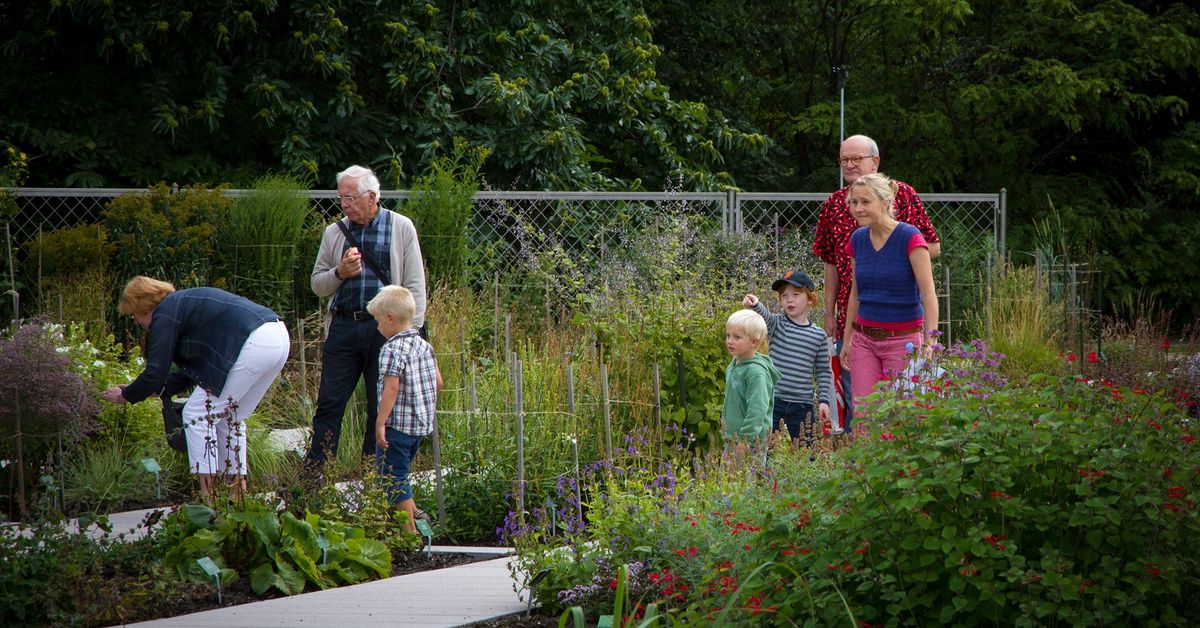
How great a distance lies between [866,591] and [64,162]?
35.3ft

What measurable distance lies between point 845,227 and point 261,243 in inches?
197

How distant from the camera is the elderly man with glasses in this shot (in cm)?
590

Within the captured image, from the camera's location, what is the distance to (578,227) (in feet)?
36.5

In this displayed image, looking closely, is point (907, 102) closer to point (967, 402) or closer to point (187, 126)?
point (187, 126)

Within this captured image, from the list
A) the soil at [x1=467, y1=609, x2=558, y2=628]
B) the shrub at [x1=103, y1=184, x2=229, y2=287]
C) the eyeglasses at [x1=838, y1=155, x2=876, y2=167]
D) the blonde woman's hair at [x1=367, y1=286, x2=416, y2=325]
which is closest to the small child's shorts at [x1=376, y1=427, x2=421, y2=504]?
the blonde woman's hair at [x1=367, y1=286, x2=416, y2=325]

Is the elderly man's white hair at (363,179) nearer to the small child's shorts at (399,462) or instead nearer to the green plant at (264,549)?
the small child's shorts at (399,462)

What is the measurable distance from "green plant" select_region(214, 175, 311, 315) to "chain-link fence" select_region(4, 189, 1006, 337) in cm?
34

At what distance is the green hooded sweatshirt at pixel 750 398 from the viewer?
5461 millimetres

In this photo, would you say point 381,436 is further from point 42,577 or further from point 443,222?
point 443,222

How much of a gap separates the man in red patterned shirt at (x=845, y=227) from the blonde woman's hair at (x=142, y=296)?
121 inches

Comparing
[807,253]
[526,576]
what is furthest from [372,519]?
[807,253]

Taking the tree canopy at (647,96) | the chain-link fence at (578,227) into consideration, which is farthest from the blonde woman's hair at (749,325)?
the tree canopy at (647,96)

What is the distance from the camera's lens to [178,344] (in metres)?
5.55

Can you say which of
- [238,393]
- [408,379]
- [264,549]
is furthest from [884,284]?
[238,393]
